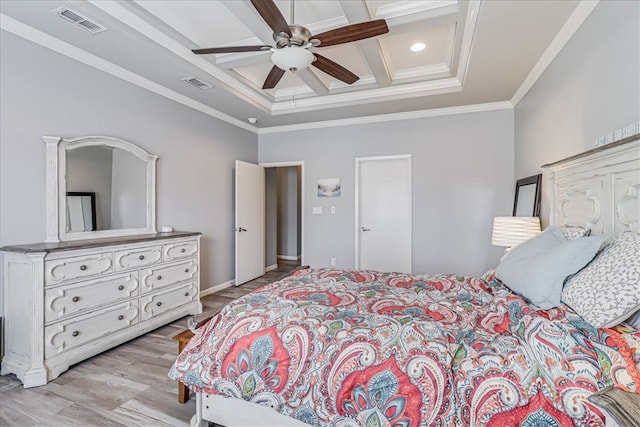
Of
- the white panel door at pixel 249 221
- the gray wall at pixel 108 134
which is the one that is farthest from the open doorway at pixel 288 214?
the gray wall at pixel 108 134

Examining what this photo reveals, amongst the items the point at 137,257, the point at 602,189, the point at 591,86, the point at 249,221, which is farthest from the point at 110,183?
the point at 591,86

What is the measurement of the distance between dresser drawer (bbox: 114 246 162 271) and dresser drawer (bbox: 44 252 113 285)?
0.08m

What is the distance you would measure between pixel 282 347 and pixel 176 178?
3016 millimetres

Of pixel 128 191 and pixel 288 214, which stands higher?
pixel 128 191

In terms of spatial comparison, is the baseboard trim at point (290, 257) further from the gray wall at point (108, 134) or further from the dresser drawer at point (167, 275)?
the dresser drawer at point (167, 275)

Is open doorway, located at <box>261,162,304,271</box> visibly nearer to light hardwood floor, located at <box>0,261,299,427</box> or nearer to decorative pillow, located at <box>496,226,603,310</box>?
light hardwood floor, located at <box>0,261,299,427</box>

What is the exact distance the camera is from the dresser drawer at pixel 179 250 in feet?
10.3

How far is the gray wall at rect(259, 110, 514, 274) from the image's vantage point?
4.02 metres

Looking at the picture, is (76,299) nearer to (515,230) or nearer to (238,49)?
(238,49)

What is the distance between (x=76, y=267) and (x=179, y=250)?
39.8 inches

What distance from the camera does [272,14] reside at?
5.77 ft

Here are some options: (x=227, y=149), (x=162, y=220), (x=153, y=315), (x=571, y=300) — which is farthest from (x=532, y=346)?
(x=227, y=149)

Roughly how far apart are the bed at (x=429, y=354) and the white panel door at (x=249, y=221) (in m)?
2.87

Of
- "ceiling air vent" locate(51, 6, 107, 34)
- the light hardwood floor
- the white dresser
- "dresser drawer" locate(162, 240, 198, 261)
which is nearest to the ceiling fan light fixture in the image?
"ceiling air vent" locate(51, 6, 107, 34)
